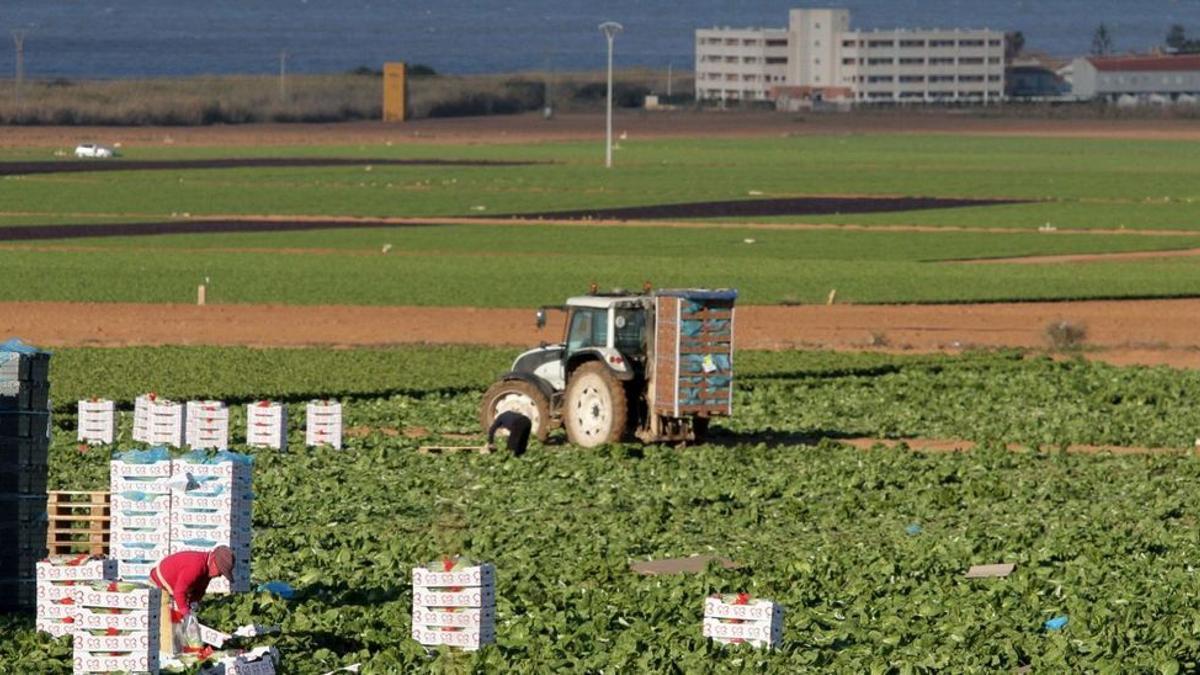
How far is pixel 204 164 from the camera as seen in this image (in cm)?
13275

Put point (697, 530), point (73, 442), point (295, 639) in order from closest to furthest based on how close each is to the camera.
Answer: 1. point (295, 639)
2. point (697, 530)
3. point (73, 442)

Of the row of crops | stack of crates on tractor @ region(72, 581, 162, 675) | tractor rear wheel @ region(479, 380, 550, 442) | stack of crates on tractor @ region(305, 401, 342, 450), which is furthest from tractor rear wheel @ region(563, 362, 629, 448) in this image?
stack of crates on tractor @ region(72, 581, 162, 675)

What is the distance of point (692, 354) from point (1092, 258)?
151ft

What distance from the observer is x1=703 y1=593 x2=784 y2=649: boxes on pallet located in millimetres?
21812

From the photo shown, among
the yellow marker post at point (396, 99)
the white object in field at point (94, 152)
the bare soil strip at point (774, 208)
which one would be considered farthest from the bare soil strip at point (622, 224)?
the yellow marker post at point (396, 99)

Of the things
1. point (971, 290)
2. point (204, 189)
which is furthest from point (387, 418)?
point (204, 189)

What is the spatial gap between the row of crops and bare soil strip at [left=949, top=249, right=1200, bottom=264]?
98.3ft

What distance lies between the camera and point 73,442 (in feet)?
124

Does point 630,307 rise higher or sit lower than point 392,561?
higher

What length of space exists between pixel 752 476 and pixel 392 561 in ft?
30.6

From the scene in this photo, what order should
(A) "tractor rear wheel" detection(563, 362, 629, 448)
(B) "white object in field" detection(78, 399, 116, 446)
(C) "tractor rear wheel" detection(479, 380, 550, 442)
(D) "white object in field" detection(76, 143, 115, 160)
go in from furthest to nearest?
(D) "white object in field" detection(76, 143, 115, 160)
(C) "tractor rear wheel" detection(479, 380, 550, 442)
(A) "tractor rear wheel" detection(563, 362, 629, 448)
(B) "white object in field" detection(78, 399, 116, 446)

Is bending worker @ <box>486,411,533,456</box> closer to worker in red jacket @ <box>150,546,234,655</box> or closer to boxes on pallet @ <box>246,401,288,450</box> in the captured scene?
boxes on pallet @ <box>246,401,288,450</box>

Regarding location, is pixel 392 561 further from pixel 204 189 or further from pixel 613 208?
pixel 204 189

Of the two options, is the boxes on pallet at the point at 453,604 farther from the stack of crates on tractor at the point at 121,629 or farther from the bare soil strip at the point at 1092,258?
the bare soil strip at the point at 1092,258
